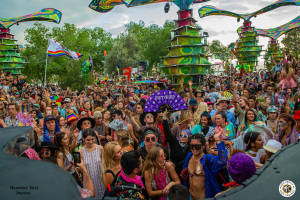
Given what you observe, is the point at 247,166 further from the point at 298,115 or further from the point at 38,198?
the point at 298,115

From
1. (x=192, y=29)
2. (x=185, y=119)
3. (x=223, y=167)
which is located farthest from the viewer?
(x=192, y=29)

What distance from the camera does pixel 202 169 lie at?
A: 3236mm

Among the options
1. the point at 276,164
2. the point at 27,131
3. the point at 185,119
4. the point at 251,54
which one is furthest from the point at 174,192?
the point at 251,54

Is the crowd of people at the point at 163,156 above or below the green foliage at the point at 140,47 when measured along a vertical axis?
below

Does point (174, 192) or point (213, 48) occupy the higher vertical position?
point (213, 48)

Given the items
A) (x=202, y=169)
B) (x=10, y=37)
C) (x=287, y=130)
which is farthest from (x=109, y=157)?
(x=10, y=37)

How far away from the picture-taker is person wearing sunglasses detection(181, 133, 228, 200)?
3.10 metres

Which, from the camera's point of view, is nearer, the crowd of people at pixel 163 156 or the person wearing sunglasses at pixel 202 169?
the crowd of people at pixel 163 156

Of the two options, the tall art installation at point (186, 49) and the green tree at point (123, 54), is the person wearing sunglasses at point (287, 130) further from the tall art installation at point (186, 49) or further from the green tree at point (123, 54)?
the green tree at point (123, 54)

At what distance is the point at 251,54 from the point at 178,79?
62.8ft

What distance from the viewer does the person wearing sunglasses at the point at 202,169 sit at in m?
3.10

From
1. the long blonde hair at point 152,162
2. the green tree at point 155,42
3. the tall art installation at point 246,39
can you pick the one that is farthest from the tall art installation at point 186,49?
the green tree at point 155,42

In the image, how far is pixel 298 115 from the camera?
4578 millimetres

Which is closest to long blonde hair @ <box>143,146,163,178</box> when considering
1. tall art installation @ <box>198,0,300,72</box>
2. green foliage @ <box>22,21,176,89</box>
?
green foliage @ <box>22,21,176,89</box>
